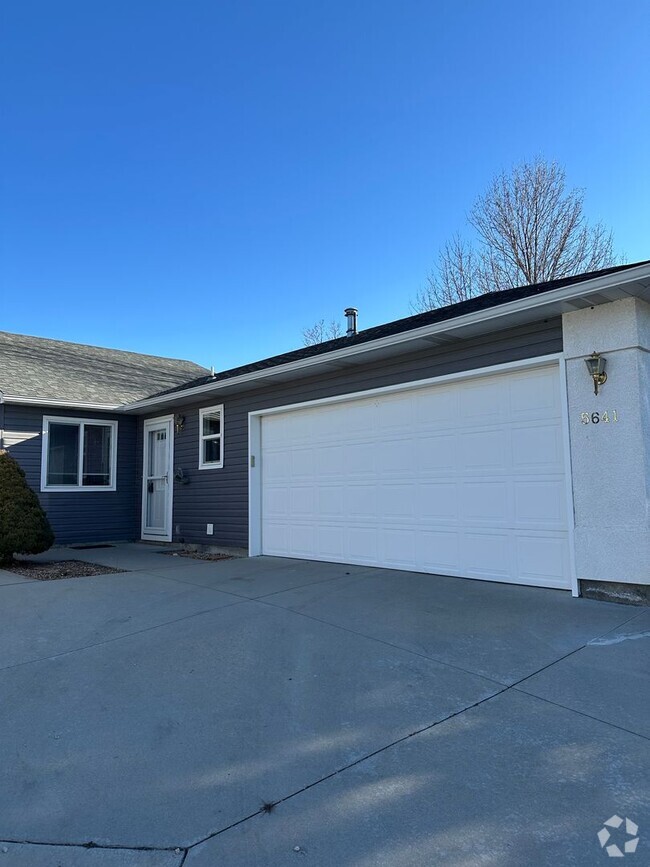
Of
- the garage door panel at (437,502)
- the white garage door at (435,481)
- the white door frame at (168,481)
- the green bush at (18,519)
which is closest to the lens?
the white garage door at (435,481)

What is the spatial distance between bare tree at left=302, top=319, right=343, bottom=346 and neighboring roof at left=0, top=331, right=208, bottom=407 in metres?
10.5

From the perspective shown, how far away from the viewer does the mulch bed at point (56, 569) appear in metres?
7.38

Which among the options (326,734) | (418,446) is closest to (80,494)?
(418,446)

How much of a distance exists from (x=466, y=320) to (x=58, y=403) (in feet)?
26.7

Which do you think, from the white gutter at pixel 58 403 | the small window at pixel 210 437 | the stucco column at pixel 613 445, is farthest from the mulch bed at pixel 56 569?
the stucco column at pixel 613 445

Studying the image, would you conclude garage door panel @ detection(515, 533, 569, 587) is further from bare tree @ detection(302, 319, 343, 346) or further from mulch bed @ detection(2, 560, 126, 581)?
bare tree @ detection(302, 319, 343, 346)

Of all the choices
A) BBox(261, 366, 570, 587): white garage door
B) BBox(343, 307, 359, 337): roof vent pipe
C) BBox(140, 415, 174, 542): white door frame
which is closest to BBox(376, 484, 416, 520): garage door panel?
BBox(261, 366, 570, 587): white garage door

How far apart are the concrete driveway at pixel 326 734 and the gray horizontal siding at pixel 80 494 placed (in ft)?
19.3

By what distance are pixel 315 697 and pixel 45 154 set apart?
35.9 feet

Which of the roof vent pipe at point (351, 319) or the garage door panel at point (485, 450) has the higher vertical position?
the roof vent pipe at point (351, 319)

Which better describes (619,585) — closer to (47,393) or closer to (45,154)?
(47,393)

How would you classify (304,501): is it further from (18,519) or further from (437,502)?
(18,519)

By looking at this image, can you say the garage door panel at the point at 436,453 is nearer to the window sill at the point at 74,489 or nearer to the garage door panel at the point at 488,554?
the garage door panel at the point at 488,554

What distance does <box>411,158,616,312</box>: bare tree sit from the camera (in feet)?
56.2
